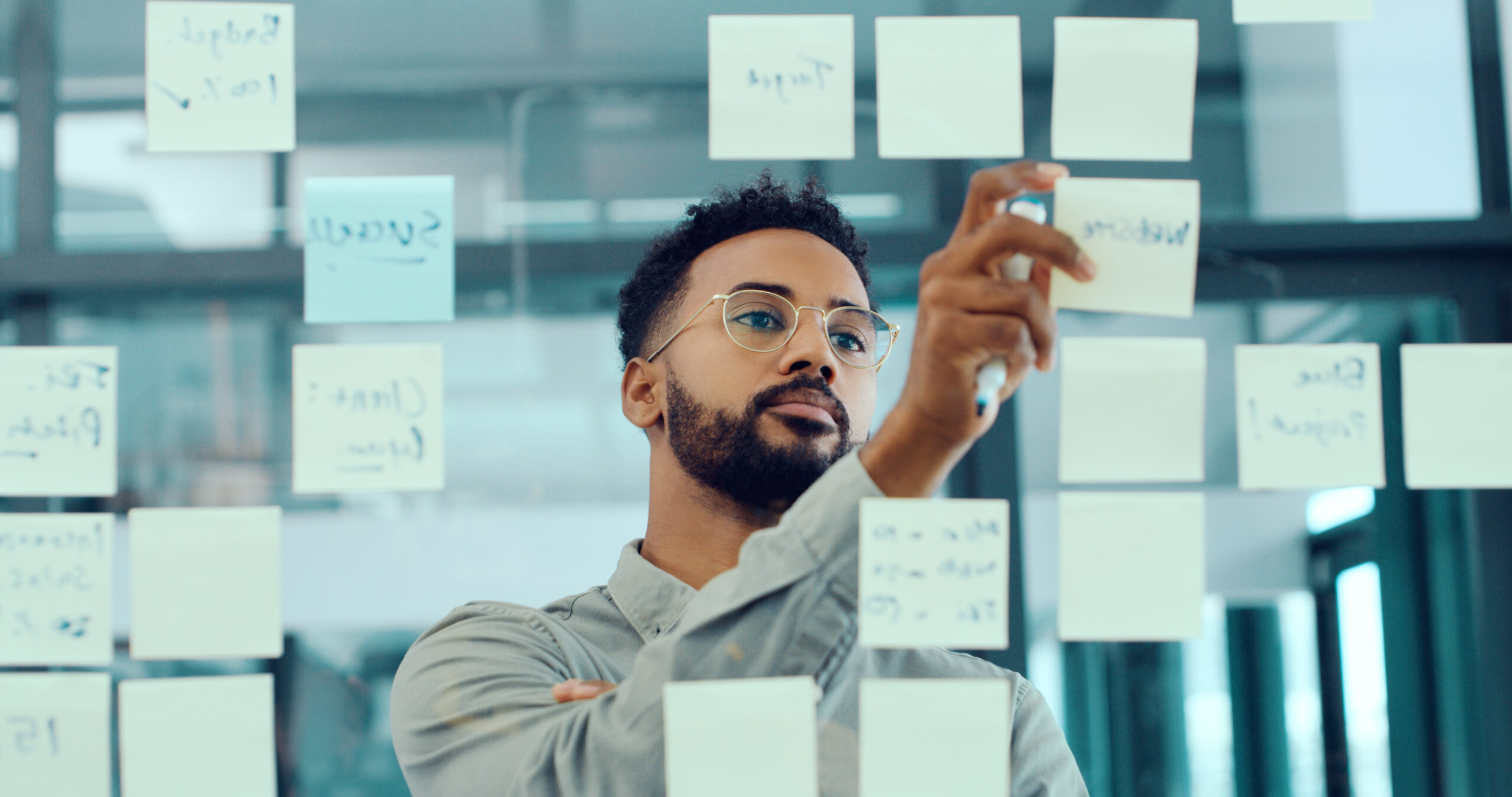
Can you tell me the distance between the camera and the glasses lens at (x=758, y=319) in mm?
966

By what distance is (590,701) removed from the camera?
0.73 meters

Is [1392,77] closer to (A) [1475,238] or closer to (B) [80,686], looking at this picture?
(A) [1475,238]

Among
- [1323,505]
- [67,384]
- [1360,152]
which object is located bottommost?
[1323,505]

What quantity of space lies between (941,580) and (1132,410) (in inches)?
8.1

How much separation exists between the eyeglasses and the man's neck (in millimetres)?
159

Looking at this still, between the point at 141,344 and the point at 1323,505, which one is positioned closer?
the point at 141,344

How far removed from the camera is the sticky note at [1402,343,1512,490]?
0.87 meters

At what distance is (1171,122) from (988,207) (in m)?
0.25

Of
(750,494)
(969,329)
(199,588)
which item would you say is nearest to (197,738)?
(199,588)

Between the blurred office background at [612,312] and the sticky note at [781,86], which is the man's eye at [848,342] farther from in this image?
the blurred office background at [612,312]

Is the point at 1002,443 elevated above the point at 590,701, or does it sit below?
above

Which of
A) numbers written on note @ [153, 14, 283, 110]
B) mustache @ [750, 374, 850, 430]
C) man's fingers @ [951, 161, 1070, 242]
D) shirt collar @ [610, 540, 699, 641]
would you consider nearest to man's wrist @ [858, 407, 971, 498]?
man's fingers @ [951, 161, 1070, 242]

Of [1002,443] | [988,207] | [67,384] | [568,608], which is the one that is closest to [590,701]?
[568,608]

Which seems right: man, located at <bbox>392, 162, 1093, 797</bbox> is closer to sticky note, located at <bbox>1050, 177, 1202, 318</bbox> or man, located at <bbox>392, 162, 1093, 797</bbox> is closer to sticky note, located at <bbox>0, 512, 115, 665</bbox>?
sticky note, located at <bbox>1050, 177, 1202, 318</bbox>
